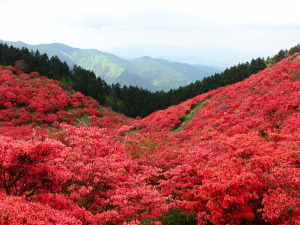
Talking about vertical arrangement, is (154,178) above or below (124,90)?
below

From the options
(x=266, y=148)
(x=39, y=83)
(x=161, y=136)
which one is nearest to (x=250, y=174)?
(x=266, y=148)

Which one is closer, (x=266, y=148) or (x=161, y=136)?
(x=266, y=148)

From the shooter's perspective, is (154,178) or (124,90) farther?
(124,90)

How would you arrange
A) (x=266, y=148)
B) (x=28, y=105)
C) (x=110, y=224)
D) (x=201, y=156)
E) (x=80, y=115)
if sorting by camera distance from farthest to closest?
(x=80, y=115)
(x=28, y=105)
(x=201, y=156)
(x=266, y=148)
(x=110, y=224)

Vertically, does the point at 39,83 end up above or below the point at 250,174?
above

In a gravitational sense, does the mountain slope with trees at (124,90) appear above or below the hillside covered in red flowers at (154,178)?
above

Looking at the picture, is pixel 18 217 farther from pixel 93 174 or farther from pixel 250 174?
pixel 250 174

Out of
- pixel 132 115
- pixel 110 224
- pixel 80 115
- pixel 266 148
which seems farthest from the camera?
pixel 132 115

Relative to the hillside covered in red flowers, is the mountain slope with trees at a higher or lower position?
higher

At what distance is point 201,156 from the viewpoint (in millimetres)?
14547

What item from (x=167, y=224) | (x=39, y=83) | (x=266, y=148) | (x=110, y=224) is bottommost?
(x=167, y=224)

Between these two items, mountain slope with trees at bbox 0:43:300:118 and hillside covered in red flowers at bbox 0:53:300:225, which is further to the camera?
mountain slope with trees at bbox 0:43:300:118

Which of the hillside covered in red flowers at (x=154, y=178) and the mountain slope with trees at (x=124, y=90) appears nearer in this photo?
the hillside covered in red flowers at (x=154, y=178)

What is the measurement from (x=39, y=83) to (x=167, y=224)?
48.8 m
